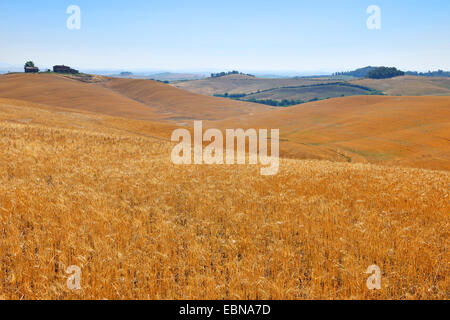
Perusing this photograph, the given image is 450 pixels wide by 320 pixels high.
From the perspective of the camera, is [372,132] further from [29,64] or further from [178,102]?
[29,64]

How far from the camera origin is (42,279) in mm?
4086

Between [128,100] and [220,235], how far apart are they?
107 m

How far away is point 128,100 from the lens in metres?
103

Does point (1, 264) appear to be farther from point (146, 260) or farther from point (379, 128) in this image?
point (379, 128)

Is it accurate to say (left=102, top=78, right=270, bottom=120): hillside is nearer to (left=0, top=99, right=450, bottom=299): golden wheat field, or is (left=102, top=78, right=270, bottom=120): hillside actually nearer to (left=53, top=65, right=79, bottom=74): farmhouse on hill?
(left=53, top=65, right=79, bottom=74): farmhouse on hill

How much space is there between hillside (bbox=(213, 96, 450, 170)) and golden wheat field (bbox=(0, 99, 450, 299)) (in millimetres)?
21530

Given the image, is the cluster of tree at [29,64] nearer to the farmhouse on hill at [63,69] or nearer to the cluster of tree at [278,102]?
the farmhouse on hill at [63,69]

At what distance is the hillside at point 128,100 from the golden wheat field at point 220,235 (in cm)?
7196

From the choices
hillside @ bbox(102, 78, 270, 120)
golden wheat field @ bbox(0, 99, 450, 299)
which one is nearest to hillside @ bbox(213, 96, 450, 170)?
golden wheat field @ bbox(0, 99, 450, 299)

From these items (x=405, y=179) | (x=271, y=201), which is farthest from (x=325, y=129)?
(x=271, y=201)

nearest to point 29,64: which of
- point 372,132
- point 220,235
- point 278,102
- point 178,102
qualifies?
point 178,102

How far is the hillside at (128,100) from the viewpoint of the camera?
8612 centimetres

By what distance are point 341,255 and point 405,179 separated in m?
6.80

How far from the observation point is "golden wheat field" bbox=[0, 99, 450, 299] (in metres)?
4.00
